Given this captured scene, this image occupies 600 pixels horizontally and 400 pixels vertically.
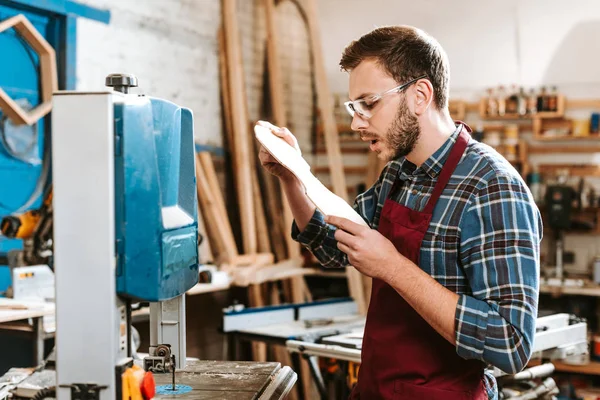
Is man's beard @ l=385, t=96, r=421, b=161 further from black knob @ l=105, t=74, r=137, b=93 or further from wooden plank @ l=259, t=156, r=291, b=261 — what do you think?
wooden plank @ l=259, t=156, r=291, b=261

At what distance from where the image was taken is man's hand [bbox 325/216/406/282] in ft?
5.06

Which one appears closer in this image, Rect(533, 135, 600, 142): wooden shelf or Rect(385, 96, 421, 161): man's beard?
Rect(385, 96, 421, 161): man's beard

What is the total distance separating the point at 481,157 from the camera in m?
1.65

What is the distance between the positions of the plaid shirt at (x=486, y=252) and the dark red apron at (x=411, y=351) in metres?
0.03

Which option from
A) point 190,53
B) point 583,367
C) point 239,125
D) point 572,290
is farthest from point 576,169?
point 190,53

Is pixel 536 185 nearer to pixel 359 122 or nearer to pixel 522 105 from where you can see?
pixel 522 105

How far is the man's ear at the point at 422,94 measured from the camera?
1.68 meters

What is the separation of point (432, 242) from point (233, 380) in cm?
55

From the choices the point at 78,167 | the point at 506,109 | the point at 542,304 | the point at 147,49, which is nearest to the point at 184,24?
the point at 147,49

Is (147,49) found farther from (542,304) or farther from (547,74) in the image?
(542,304)

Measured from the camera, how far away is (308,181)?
5.28ft

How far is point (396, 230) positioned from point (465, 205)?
205mm

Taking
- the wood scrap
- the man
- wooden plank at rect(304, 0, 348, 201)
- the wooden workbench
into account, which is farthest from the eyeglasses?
wooden plank at rect(304, 0, 348, 201)

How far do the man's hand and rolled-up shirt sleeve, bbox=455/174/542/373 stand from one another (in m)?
0.16
